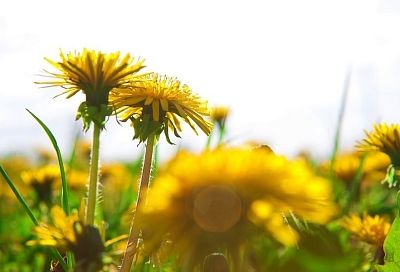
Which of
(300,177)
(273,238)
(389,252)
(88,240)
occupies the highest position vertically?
(300,177)

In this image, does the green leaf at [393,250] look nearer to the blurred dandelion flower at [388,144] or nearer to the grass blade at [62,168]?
the blurred dandelion flower at [388,144]

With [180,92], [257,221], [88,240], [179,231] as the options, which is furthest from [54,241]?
[180,92]

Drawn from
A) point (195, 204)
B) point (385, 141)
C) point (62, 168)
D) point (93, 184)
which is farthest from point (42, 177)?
point (195, 204)

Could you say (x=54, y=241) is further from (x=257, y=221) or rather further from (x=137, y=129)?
(x=137, y=129)

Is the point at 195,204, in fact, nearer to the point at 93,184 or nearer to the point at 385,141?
the point at 93,184

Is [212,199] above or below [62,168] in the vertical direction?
above

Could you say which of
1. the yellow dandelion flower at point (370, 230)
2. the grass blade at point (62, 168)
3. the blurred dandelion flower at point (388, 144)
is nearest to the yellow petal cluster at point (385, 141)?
the blurred dandelion flower at point (388, 144)
